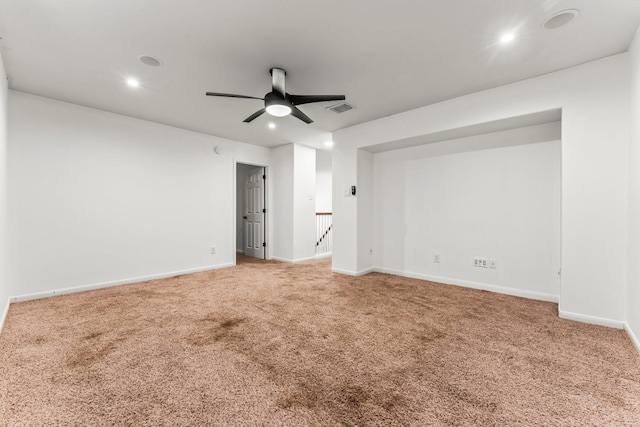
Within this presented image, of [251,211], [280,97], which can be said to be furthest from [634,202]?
[251,211]

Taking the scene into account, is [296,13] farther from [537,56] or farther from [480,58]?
[537,56]

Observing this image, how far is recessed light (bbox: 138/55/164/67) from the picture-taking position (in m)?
2.62

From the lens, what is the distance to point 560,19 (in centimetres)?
211

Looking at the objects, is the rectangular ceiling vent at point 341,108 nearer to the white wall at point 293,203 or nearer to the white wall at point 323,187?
the white wall at point 293,203

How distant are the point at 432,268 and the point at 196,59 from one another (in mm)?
4112

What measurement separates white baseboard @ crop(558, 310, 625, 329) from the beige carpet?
88 millimetres

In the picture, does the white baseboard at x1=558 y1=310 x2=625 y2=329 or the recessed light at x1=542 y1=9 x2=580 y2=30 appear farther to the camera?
the white baseboard at x1=558 y1=310 x2=625 y2=329

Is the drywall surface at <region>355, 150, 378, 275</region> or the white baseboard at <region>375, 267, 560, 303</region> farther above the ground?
the drywall surface at <region>355, 150, 378, 275</region>

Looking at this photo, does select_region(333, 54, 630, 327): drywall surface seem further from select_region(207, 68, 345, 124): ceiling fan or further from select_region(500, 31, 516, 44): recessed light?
select_region(207, 68, 345, 124): ceiling fan

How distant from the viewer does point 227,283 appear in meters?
4.19

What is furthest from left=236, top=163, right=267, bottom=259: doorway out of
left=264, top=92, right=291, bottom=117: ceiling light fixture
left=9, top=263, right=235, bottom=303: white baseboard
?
left=264, top=92, right=291, bottom=117: ceiling light fixture

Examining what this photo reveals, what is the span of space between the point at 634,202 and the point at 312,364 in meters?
2.99

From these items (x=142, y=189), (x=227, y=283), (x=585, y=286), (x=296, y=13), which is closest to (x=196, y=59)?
(x=296, y=13)

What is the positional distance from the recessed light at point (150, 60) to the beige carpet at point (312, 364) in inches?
100
